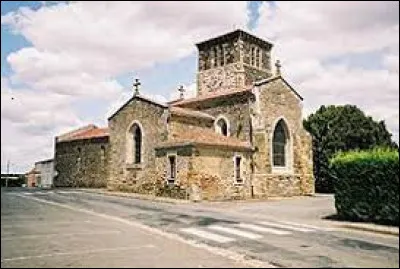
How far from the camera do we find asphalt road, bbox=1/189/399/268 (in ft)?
17.2

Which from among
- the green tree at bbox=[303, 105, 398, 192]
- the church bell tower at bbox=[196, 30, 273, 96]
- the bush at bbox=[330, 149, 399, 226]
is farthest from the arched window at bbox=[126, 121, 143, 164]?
the green tree at bbox=[303, 105, 398, 192]

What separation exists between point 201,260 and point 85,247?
7.80 feet

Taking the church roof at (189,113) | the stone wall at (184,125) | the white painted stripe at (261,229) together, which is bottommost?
the white painted stripe at (261,229)

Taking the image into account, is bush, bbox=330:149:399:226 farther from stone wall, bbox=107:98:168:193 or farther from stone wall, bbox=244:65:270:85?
stone wall, bbox=244:65:270:85

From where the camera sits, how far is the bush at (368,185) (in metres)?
13.9

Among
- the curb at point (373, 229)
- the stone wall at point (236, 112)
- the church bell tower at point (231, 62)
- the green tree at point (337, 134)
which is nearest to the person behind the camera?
the curb at point (373, 229)

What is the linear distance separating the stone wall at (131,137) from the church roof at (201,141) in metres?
0.94

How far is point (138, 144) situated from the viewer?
28.2 meters

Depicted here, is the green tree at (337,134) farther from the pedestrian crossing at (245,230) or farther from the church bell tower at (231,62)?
the pedestrian crossing at (245,230)

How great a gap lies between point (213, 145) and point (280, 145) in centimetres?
670

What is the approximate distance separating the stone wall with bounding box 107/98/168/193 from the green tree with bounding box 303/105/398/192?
16397 millimetres

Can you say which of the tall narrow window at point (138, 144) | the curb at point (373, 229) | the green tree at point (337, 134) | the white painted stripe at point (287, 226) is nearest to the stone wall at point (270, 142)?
the tall narrow window at point (138, 144)

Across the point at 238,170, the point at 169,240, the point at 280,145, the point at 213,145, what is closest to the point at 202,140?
the point at 213,145

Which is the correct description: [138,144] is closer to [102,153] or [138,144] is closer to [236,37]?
[102,153]
